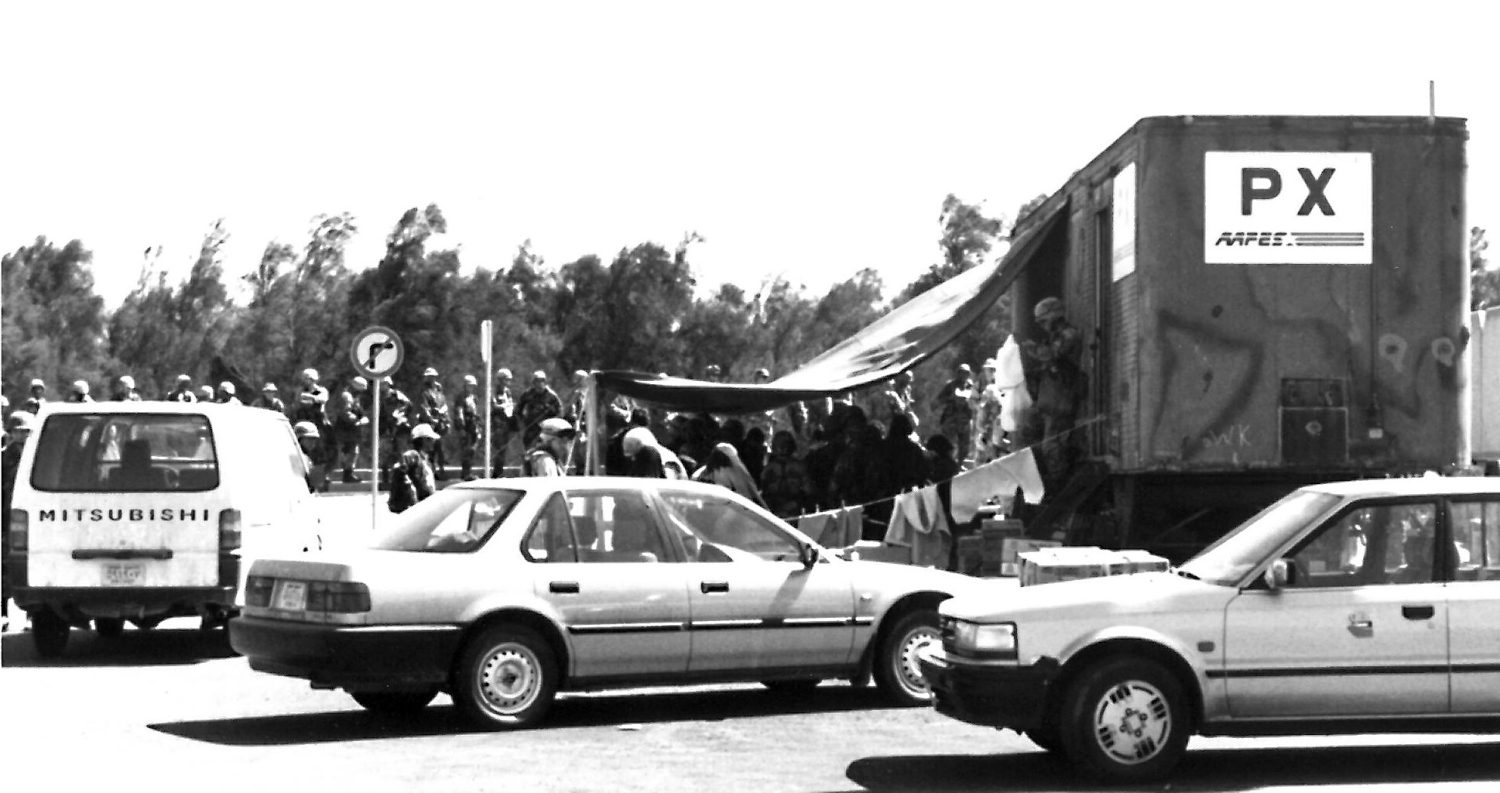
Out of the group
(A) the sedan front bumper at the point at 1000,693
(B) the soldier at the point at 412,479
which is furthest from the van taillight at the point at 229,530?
(A) the sedan front bumper at the point at 1000,693

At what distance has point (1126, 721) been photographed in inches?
381

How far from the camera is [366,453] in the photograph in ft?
129

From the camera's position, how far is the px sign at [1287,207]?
15.1 meters

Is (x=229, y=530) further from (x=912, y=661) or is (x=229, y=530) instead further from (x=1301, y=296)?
(x=1301, y=296)

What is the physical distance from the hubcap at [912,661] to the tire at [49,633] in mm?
6913

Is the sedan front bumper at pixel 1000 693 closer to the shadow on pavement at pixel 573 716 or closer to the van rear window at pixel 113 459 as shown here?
the shadow on pavement at pixel 573 716

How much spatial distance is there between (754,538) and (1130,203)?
4700mm

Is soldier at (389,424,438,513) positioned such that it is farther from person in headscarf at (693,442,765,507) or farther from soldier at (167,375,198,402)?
soldier at (167,375,198,402)

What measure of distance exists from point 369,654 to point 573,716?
1.57 meters

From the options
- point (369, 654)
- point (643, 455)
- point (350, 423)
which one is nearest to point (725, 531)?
point (369, 654)

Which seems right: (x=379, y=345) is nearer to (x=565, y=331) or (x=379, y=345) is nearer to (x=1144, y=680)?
(x=1144, y=680)

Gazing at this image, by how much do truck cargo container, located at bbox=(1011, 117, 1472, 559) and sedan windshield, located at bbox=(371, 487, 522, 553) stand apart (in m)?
5.16

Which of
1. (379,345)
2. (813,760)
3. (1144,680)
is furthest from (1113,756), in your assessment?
(379,345)

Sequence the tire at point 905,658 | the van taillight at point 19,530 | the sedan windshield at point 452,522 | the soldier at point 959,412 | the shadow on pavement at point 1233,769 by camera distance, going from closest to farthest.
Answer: the shadow on pavement at point 1233,769
the sedan windshield at point 452,522
the tire at point 905,658
the van taillight at point 19,530
the soldier at point 959,412
